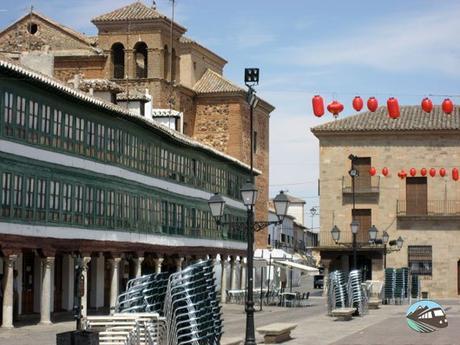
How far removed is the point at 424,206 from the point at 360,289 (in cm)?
2245

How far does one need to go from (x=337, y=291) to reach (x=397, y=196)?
23.0 metres

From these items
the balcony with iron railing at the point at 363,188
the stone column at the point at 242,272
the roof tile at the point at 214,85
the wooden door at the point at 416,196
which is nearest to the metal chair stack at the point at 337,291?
the stone column at the point at 242,272

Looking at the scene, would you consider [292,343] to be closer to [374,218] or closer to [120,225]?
[120,225]

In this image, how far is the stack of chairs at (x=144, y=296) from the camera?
61.0 feet

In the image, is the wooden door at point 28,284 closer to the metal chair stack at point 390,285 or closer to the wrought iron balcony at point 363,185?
the metal chair stack at point 390,285

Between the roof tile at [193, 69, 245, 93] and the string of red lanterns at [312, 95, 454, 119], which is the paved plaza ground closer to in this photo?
the string of red lanterns at [312, 95, 454, 119]

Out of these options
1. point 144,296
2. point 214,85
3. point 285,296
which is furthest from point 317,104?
point 214,85

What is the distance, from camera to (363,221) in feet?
194

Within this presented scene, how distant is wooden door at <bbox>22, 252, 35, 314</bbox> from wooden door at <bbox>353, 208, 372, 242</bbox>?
1081 inches

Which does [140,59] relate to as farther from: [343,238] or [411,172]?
[411,172]

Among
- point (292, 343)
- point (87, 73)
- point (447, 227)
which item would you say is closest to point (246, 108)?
point (87, 73)

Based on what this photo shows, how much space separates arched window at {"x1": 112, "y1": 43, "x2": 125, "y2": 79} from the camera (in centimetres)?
6245

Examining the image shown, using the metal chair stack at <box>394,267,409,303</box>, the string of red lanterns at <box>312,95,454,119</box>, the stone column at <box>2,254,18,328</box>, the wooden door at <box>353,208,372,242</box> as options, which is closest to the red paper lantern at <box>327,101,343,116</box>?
the string of red lanterns at <box>312,95,454,119</box>

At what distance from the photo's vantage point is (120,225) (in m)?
37.5
